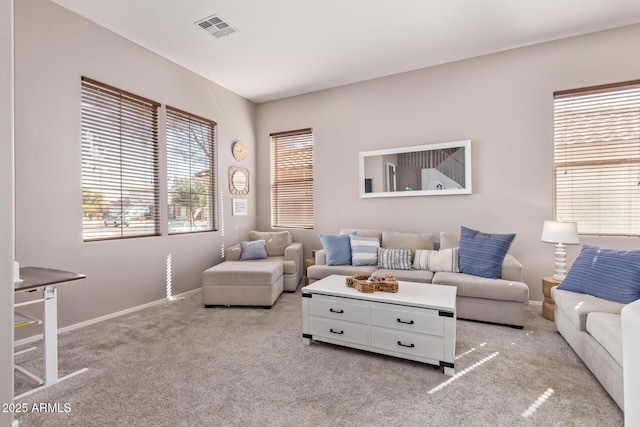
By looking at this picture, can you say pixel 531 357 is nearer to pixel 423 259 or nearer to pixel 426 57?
pixel 423 259

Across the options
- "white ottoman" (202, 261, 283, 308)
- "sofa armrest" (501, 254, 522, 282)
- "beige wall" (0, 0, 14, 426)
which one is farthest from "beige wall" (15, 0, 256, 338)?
"sofa armrest" (501, 254, 522, 282)

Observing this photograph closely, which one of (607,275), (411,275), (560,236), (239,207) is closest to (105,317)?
(239,207)

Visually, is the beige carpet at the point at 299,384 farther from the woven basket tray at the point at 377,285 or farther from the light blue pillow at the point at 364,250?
the light blue pillow at the point at 364,250

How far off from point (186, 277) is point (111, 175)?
1.55 meters

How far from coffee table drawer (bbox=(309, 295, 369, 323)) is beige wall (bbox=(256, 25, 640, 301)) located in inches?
84.3

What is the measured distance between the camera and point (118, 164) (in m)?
3.33

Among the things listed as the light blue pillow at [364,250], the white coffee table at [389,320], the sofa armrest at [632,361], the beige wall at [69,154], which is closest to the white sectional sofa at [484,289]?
the light blue pillow at [364,250]

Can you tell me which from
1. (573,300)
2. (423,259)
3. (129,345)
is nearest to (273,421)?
(129,345)

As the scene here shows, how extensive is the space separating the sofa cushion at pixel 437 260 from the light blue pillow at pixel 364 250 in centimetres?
48

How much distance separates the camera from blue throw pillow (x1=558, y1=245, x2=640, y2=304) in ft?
6.99

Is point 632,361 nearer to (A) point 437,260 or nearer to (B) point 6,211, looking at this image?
(A) point 437,260

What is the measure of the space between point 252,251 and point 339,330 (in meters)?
2.16

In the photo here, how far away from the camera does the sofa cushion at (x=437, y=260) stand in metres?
3.37

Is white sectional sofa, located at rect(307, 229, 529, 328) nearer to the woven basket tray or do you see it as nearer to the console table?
the woven basket tray
